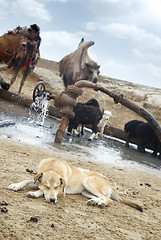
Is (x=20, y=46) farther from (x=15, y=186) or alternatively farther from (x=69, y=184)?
(x=15, y=186)

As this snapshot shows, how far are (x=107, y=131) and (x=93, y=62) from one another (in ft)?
9.80

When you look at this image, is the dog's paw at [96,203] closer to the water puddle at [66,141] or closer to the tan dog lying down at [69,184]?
the tan dog lying down at [69,184]

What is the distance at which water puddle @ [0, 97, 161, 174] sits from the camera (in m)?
7.12

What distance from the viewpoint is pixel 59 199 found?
332 cm

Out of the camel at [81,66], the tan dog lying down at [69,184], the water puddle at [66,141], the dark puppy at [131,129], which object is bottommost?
the water puddle at [66,141]

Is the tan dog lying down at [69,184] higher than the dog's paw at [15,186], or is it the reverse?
the tan dog lying down at [69,184]

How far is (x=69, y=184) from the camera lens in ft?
12.2

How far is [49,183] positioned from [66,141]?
5.28 metres

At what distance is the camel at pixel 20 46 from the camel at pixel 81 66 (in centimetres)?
211

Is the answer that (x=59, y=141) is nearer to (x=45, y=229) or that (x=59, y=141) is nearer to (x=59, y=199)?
(x=59, y=199)

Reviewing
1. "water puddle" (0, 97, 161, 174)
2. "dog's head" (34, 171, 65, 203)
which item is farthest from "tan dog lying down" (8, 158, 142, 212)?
"water puddle" (0, 97, 161, 174)

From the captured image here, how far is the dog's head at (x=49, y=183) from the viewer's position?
10.4ft

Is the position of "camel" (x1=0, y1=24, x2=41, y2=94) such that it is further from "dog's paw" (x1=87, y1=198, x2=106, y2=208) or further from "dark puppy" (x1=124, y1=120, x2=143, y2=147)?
"dog's paw" (x1=87, y1=198, x2=106, y2=208)

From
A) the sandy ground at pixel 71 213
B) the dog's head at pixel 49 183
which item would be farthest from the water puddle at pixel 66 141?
the dog's head at pixel 49 183
